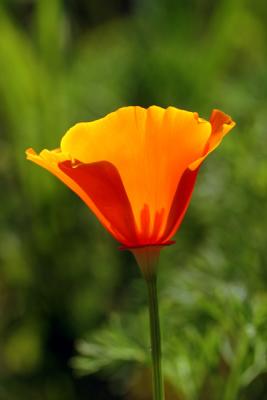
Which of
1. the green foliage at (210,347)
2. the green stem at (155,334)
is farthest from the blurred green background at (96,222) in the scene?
the green stem at (155,334)

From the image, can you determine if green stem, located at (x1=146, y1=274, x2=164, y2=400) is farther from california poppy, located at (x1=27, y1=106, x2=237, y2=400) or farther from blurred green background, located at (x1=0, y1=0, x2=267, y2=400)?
blurred green background, located at (x1=0, y1=0, x2=267, y2=400)

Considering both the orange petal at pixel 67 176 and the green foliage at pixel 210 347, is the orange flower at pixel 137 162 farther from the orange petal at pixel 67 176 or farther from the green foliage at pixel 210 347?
the green foliage at pixel 210 347

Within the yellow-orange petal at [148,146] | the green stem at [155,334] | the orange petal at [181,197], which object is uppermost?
the yellow-orange petal at [148,146]

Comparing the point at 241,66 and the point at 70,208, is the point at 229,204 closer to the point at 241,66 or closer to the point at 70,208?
the point at 70,208

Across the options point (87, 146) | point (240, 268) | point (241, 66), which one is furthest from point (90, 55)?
point (87, 146)

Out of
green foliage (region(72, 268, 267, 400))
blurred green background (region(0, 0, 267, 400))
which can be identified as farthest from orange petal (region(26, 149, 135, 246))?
blurred green background (region(0, 0, 267, 400))

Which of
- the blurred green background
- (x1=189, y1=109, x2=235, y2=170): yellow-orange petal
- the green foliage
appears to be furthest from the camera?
the blurred green background
